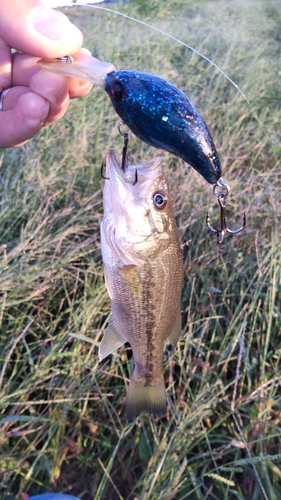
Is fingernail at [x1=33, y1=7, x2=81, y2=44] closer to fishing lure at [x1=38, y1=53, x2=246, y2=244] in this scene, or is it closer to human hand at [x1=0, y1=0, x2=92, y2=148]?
human hand at [x1=0, y1=0, x2=92, y2=148]

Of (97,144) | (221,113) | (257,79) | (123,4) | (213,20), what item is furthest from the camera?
(213,20)

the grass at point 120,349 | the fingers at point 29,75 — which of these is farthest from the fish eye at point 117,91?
the grass at point 120,349

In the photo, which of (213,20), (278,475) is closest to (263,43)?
(213,20)

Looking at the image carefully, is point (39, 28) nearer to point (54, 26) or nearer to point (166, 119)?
point (54, 26)

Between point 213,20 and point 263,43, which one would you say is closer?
point 263,43

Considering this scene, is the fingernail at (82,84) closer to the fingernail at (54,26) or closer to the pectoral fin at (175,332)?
the fingernail at (54,26)

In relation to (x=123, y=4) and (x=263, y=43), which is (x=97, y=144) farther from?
(x=263, y=43)
